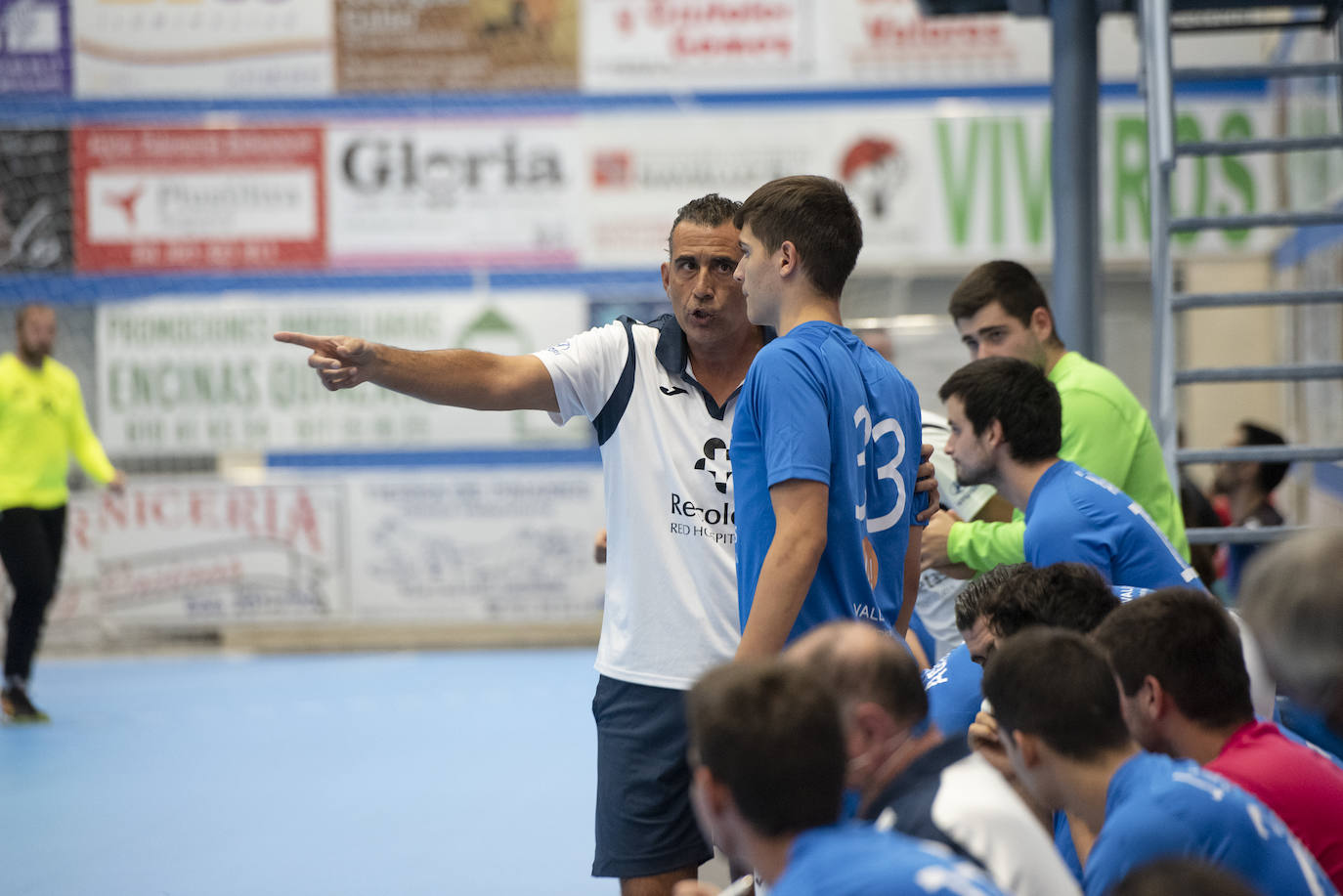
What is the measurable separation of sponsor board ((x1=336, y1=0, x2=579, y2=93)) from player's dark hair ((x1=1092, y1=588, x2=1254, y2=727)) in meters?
9.09

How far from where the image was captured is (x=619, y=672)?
3.28 meters

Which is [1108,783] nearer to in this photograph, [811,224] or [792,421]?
[792,421]

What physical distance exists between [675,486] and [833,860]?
168 cm

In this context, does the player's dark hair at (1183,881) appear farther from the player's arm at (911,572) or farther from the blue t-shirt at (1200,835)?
the player's arm at (911,572)

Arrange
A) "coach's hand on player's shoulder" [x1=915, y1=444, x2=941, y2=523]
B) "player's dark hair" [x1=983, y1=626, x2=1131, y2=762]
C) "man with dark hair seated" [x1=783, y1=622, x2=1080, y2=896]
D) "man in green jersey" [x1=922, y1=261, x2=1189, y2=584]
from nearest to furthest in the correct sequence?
"man with dark hair seated" [x1=783, y1=622, x2=1080, y2=896]
"player's dark hair" [x1=983, y1=626, x2=1131, y2=762]
"coach's hand on player's shoulder" [x1=915, y1=444, x2=941, y2=523]
"man in green jersey" [x1=922, y1=261, x2=1189, y2=584]

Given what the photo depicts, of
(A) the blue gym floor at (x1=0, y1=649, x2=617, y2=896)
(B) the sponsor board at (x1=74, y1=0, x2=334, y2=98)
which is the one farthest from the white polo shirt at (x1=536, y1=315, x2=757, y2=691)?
(B) the sponsor board at (x1=74, y1=0, x2=334, y2=98)

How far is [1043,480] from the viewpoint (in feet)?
11.7

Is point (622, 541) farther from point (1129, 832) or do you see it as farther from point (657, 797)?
point (1129, 832)

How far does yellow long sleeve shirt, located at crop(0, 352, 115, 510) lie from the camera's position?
8062mm

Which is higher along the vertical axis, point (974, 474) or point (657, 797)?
point (974, 474)

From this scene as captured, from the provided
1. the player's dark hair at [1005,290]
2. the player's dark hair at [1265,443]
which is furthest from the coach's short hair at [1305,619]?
the player's dark hair at [1265,443]

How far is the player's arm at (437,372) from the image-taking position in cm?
300

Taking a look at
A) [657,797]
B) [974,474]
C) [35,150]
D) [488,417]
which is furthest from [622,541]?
[35,150]

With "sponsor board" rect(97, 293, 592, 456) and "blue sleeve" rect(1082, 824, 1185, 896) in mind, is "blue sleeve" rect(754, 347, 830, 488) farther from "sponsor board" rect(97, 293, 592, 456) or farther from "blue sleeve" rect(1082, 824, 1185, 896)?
"sponsor board" rect(97, 293, 592, 456)
